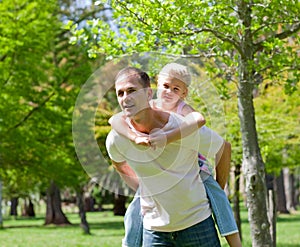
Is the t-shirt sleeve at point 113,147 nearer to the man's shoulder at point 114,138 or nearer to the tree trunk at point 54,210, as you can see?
the man's shoulder at point 114,138

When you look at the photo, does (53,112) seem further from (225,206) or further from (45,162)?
(225,206)

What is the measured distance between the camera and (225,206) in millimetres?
3324

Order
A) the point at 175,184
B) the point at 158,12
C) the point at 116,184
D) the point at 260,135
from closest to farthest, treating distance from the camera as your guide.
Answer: the point at 175,184 < the point at 116,184 < the point at 158,12 < the point at 260,135

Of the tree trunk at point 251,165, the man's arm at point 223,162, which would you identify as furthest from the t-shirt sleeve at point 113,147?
the tree trunk at point 251,165

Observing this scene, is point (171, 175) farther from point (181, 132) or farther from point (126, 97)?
point (126, 97)

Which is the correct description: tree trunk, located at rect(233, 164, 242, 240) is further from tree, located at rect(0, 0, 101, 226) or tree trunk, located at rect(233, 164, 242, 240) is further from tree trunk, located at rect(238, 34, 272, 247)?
tree trunk, located at rect(238, 34, 272, 247)

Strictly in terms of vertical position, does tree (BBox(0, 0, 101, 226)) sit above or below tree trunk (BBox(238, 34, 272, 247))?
above

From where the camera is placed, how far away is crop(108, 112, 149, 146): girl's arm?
121 inches

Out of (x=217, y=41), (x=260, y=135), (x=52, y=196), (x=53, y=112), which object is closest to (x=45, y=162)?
(x=53, y=112)

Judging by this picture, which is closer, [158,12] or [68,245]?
[158,12]

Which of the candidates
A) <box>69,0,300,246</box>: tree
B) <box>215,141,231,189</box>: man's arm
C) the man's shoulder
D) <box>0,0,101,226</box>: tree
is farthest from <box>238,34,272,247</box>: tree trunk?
<box>0,0,101,226</box>: tree

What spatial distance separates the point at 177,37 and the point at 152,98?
389 cm

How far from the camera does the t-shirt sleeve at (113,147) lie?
3148 millimetres

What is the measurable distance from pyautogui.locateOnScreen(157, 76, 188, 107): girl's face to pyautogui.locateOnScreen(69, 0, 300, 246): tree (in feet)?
9.77
